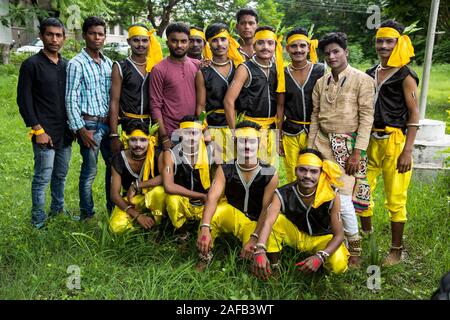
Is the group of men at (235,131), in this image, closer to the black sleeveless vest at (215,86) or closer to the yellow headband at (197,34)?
the black sleeveless vest at (215,86)

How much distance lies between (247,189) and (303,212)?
0.51m

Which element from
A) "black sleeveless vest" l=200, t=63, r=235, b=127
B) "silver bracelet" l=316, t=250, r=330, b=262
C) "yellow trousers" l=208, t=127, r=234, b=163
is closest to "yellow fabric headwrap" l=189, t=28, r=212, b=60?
"black sleeveless vest" l=200, t=63, r=235, b=127

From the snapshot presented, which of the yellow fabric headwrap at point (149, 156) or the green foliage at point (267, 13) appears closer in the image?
the yellow fabric headwrap at point (149, 156)

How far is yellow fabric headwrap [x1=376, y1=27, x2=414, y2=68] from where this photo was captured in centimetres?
361

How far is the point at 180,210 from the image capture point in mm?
3998

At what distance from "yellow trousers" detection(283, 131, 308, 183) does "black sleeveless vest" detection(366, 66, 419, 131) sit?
708mm

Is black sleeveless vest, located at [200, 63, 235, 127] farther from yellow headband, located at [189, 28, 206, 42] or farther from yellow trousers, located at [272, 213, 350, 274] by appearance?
yellow trousers, located at [272, 213, 350, 274]

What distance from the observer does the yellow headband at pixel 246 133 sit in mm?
3604

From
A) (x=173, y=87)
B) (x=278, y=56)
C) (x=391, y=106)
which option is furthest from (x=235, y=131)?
(x=391, y=106)

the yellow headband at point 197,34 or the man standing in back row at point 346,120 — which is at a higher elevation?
the yellow headband at point 197,34

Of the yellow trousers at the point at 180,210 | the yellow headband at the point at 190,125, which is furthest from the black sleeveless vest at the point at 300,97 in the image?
the yellow trousers at the point at 180,210

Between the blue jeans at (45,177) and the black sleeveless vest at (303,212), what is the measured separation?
2175 millimetres

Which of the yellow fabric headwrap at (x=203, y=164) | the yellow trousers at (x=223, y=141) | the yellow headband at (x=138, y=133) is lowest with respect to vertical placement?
the yellow fabric headwrap at (x=203, y=164)
